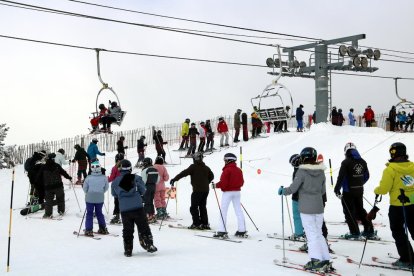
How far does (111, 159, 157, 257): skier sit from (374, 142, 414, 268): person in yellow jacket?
3.83 metres

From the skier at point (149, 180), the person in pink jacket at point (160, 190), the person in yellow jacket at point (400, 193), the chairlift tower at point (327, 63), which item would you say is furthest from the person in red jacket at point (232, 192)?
the chairlift tower at point (327, 63)

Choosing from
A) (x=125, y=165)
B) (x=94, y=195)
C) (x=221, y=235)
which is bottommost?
(x=221, y=235)

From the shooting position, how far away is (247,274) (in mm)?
6516

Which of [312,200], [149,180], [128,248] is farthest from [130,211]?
[149,180]

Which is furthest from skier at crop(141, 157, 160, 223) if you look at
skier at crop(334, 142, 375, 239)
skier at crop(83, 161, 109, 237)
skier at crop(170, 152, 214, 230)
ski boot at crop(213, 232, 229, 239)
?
skier at crop(334, 142, 375, 239)

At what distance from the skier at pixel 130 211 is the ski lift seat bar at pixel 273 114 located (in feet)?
35.7

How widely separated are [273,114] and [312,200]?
40.3 feet

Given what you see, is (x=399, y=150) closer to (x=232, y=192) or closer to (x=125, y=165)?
(x=232, y=192)

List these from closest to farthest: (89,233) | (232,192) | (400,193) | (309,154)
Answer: (400,193) < (309,154) < (232,192) < (89,233)

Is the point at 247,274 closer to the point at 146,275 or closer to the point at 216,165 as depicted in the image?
the point at 146,275

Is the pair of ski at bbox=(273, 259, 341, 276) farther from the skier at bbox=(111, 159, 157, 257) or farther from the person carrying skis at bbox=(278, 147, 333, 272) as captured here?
the skier at bbox=(111, 159, 157, 257)

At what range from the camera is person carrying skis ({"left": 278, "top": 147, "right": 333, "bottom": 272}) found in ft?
22.0

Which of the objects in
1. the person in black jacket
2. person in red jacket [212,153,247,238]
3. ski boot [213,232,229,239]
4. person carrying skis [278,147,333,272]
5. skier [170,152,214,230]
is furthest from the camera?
the person in black jacket

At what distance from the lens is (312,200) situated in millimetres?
6879
